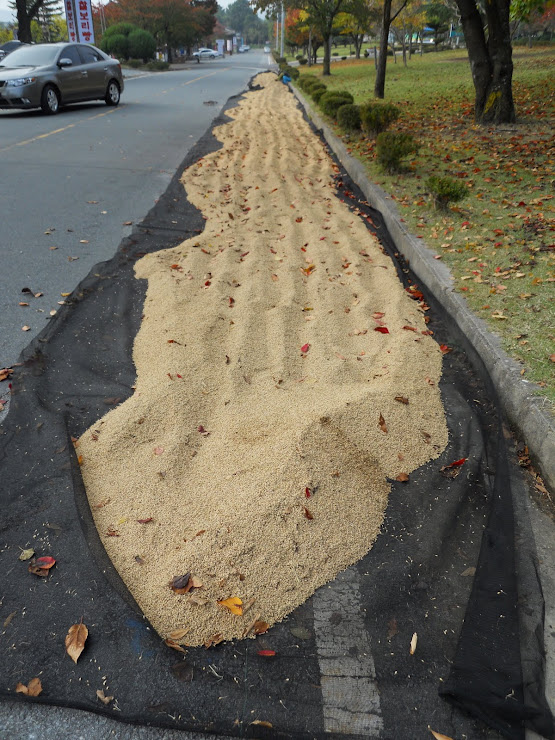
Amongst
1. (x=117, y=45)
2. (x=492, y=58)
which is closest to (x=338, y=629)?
(x=492, y=58)

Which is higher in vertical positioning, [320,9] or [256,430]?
[320,9]

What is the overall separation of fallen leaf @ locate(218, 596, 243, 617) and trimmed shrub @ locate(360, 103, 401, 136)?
401 inches

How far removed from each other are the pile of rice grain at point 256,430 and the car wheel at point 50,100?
35.4ft

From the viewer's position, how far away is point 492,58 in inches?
443

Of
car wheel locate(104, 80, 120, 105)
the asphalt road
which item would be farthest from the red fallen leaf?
car wheel locate(104, 80, 120, 105)

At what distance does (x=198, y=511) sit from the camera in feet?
8.23

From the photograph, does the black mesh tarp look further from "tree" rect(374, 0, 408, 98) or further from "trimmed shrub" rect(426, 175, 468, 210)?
"tree" rect(374, 0, 408, 98)

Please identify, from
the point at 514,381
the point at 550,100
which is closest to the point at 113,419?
the point at 514,381

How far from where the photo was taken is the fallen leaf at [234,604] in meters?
2.07

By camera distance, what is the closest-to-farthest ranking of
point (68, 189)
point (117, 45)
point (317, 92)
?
point (68, 189), point (317, 92), point (117, 45)

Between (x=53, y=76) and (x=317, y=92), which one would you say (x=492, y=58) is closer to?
(x=317, y=92)

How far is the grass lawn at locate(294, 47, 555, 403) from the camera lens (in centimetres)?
399

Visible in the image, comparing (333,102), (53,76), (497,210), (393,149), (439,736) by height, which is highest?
→ (53,76)

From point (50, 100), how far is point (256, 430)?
14172 millimetres
